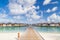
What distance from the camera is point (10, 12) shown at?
13.1 ft

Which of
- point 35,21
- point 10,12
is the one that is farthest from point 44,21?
point 10,12

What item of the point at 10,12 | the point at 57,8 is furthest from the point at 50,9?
the point at 10,12

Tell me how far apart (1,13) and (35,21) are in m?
0.84

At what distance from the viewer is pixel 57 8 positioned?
4.03 m

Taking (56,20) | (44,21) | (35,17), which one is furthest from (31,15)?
(56,20)

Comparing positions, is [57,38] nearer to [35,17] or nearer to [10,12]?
[35,17]

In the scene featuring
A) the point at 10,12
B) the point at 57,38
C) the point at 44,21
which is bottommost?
the point at 57,38

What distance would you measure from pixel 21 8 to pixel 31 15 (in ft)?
0.98

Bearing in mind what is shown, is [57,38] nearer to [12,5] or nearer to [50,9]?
[50,9]

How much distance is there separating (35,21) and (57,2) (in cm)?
72

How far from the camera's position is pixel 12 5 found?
3.96m

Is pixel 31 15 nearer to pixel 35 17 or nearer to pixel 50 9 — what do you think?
pixel 35 17

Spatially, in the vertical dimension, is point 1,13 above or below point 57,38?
above

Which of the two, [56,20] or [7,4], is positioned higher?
[7,4]
